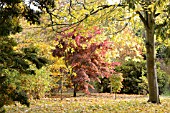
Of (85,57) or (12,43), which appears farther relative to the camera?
(85,57)

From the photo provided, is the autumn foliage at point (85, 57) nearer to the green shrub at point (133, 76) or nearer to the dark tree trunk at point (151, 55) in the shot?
the dark tree trunk at point (151, 55)

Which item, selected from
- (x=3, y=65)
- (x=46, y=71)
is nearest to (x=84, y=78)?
(x=46, y=71)

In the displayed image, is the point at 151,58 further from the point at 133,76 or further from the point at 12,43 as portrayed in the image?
the point at 133,76

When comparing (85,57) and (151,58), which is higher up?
(85,57)

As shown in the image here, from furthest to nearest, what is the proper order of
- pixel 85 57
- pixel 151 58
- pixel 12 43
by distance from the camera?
pixel 85 57 → pixel 151 58 → pixel 12 43

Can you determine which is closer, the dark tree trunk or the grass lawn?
the grass lawn

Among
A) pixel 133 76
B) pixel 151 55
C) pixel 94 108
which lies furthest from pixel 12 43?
pixel 133 76

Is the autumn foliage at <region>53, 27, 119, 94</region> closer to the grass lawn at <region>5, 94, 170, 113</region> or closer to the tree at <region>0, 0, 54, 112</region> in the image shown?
the grass lawn at <region>5, 94, 170, 113</region>

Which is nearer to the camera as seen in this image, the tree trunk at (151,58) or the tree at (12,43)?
the tree at (12,43)

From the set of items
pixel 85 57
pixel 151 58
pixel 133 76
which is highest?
pixel 85 57

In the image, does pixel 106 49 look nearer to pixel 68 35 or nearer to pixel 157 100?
pixel 68 35

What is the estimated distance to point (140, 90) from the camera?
1562 cm

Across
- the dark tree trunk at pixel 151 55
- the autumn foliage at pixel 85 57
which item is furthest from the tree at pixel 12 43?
the autumn foliage at pixel 85 57

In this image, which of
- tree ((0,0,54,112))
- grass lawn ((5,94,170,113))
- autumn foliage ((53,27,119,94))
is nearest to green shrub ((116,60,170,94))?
autumn foliage ((53,27,119,94))
